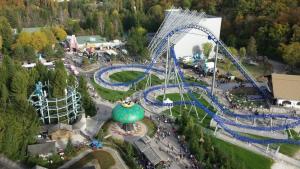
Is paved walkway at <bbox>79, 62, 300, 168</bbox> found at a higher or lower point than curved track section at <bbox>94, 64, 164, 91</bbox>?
lower

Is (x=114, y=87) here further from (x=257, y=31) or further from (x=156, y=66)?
(x=257, y=31)

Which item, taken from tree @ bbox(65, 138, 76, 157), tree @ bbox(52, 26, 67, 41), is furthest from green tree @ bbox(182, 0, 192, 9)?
tree @ bbox(65, 138, 76, 157)

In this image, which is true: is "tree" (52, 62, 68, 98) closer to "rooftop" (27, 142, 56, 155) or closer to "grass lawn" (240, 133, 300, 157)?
"rooftop" (27, 142, 56, 155)

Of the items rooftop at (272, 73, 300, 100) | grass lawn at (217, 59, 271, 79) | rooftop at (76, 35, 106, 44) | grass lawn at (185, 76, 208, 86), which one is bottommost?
grass lawn at (185, 76, 208, 86)

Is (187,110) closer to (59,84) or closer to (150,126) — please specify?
(150,126)

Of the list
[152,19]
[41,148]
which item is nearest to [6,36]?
[152,19]

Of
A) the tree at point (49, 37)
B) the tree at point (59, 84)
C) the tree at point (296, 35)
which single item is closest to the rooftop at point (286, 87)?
the tree at point (296, 35)

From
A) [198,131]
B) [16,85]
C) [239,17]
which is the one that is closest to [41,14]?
[239,17]

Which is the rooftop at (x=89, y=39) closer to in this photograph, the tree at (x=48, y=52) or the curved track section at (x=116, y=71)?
the tree at (x=48, y=52)
